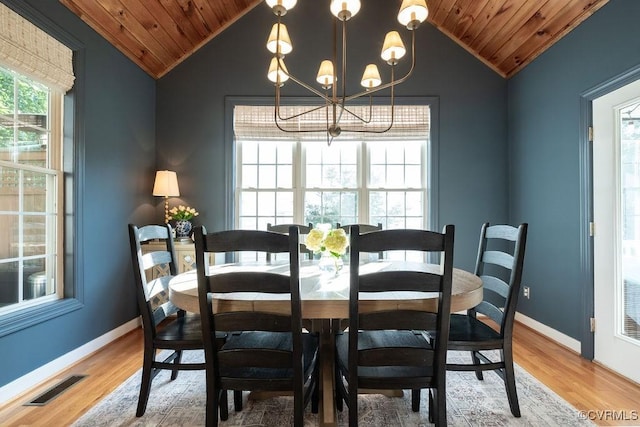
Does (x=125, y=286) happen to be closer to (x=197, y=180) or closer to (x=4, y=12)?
(x=197, y=180)

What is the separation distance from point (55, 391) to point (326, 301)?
1.96m

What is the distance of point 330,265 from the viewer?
2064 mm

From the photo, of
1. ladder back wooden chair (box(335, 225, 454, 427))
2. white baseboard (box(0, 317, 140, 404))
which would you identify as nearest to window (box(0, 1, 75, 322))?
white baseboard (box(0, 317, 140, 404))

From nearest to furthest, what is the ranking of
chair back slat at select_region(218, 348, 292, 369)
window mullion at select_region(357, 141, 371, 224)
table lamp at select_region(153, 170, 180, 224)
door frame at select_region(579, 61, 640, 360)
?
1. chair back slat at select_region(218, 348, 292, 369)
2. door frame at select_region(579, 61, 640, 360)
3. table lamp at select_region(153, 170, 180, 224)
4. window mullion at select_region(357, 141, 371, 224)

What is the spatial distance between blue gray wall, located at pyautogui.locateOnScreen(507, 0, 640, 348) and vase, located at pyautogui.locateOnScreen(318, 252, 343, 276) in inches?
81.6

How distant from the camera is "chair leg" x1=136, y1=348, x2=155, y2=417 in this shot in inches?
70.3

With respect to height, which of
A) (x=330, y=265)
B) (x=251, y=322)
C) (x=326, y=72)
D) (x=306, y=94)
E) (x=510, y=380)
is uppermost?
(x=306, y=94)

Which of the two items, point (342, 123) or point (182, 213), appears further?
point (342, 123)

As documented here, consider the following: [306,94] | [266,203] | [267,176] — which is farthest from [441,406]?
[306,94]

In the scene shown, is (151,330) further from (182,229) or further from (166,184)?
(166,184)

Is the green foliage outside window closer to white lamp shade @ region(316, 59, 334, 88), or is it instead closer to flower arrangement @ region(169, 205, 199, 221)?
flower arrangement @ region(169, 205, 199, 221)

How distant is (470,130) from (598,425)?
2.80m
